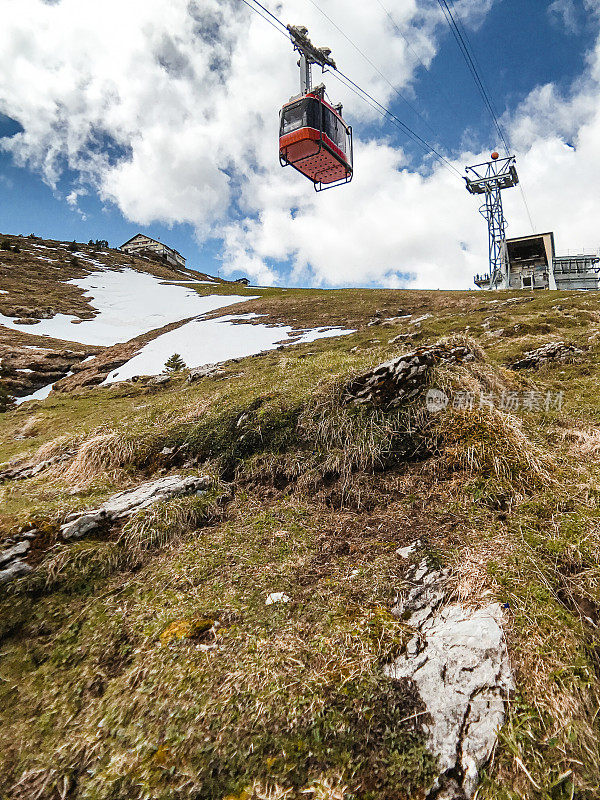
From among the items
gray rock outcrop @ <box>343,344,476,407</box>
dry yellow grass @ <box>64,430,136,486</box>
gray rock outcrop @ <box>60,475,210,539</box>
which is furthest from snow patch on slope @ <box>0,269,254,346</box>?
gray rock outcrop @ <box>343,344,476,407</box>

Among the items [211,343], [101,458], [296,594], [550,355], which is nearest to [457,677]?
[296,594]

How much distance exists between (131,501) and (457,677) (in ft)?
17.5

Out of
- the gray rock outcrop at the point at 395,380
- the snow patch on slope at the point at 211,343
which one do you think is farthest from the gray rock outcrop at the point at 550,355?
the snow patch on slope at the point at 211,343

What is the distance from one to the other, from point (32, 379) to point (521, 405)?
23632mm

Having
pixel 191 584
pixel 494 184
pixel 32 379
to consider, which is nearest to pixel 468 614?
pixel 191 584

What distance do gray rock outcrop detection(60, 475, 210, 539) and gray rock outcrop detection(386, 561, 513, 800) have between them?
4.17 metres

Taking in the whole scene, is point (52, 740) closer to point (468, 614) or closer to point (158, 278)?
point (468, 614)

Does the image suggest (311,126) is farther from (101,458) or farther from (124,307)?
(124,307)

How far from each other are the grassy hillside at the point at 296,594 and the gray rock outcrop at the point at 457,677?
98 millimetres

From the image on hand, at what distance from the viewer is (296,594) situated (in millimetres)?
4578

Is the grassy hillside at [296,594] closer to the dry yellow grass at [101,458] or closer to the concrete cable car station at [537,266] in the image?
the dry yellow grass at [101,458]

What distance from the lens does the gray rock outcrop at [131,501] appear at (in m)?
5.72

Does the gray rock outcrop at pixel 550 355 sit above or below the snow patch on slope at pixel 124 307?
below

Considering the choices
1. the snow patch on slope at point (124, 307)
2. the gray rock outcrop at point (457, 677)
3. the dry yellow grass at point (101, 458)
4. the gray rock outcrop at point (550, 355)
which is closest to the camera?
the gray rock outcrop at point (457, 677)
